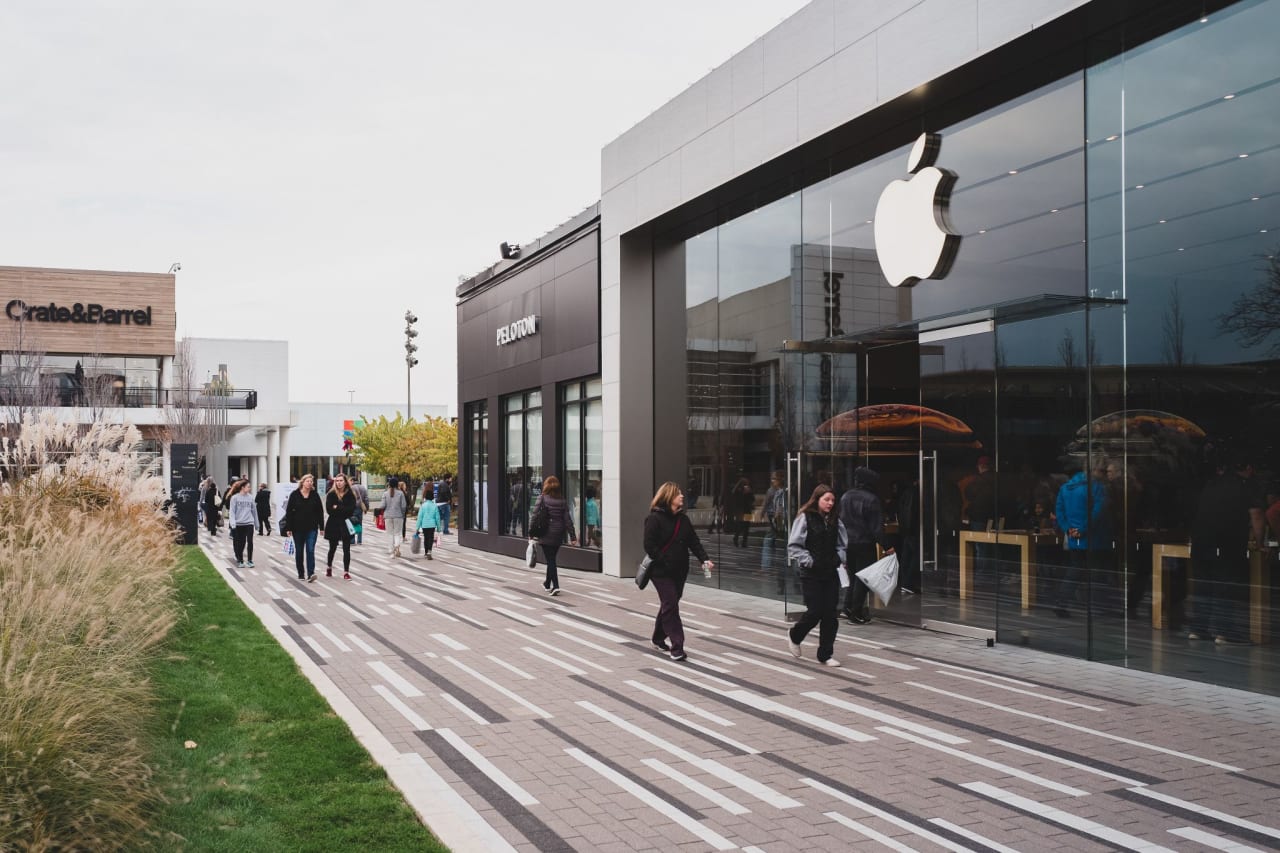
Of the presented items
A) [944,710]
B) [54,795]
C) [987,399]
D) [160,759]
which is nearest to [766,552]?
[987,399]

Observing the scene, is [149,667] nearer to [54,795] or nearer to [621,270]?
[54,795]

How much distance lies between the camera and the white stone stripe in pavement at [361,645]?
1167cm

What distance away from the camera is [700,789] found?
655 cm

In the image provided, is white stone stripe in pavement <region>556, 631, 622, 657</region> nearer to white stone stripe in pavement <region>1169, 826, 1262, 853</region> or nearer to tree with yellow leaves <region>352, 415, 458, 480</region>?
white stone stripe in pavement <region>1169, 826, 1262, 853</region>

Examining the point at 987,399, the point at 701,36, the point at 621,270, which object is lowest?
the point at 987,399

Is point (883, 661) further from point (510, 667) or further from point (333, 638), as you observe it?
point (333, 638)

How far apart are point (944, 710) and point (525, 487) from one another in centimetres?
1803

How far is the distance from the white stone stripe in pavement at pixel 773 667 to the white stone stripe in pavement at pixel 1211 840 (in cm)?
444

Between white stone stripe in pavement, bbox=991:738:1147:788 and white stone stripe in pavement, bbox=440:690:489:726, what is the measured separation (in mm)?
3744

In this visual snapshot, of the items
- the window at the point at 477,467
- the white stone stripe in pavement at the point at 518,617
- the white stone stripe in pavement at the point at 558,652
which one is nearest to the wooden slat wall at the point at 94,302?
the window at the point at 477,467

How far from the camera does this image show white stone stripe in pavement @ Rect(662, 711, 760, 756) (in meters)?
7.47

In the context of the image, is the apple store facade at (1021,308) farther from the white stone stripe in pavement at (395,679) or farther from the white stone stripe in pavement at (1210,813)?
the white stone stripe in pavement at (395,679)

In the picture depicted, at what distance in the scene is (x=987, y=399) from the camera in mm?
12227

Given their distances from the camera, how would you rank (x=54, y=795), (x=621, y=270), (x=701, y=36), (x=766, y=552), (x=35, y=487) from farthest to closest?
1. (x=621, y=270)
2. (x=701, y=36)
3. (x=766, y=552)
4. (x=35, y=487)
5. (x=54, y=795)
